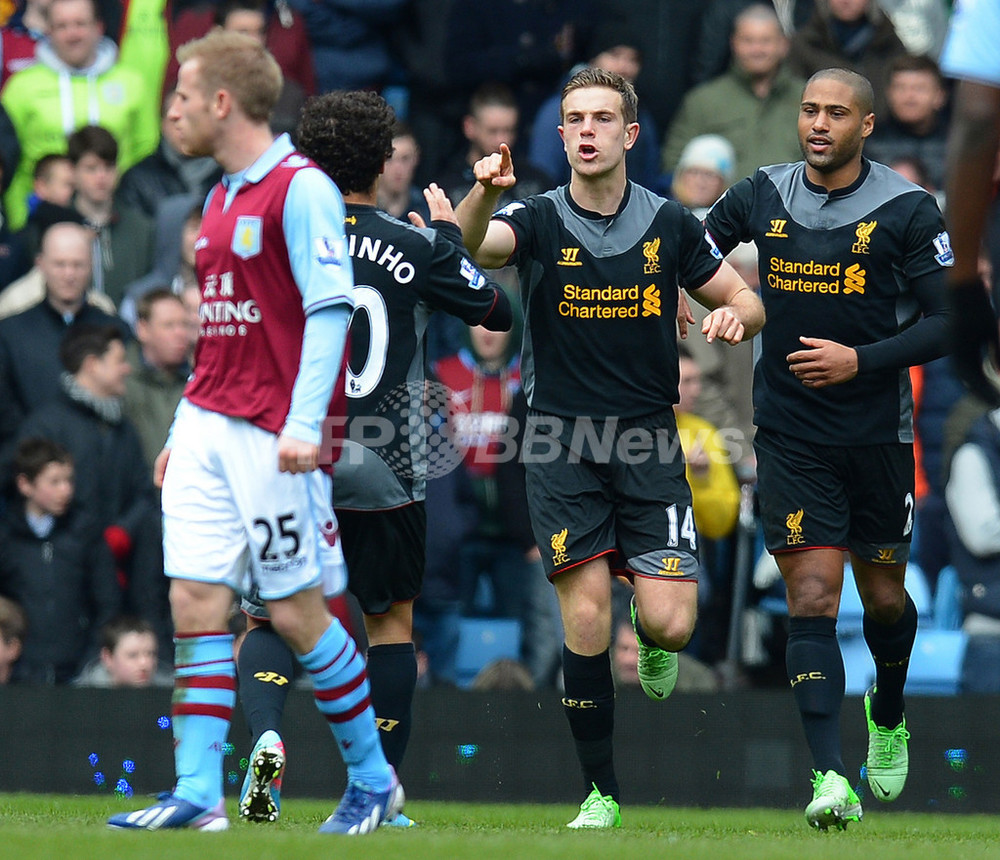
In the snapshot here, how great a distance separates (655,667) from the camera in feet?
25.2

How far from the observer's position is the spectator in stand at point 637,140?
12.5m

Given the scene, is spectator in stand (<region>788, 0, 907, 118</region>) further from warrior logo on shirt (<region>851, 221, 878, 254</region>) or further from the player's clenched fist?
the player's clenched fist

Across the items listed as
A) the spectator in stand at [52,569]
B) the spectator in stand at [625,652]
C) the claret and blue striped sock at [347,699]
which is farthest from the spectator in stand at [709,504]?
the claret and blue striped sock at [347,699]

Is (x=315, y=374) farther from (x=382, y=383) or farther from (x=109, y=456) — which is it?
(x=109, y=456)

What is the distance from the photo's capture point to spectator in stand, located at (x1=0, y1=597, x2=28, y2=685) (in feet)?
32.6

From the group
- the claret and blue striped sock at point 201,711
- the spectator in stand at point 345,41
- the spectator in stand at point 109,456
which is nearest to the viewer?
the claret and blue striped sock at point 201,711

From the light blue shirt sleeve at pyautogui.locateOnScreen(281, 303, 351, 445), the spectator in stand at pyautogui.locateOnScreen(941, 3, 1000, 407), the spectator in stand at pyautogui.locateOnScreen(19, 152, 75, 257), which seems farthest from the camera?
the spectator in stand at pyautogui.locateOnScreen(19, 152, 75, 257)

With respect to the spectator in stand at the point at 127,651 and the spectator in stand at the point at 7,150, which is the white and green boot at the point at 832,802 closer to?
the spectator in stand at the point at 127,651

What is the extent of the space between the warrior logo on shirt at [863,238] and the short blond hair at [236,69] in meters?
2.74

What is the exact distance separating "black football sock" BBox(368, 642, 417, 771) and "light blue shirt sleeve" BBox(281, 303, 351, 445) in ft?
5.54

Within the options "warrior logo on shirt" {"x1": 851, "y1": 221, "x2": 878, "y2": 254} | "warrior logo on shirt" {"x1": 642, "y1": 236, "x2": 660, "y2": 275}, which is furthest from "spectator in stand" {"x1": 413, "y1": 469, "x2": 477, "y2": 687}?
"warrior logo on shirt" {"x1": 851, "y1": 221, "x2": 878, "y2": 254}

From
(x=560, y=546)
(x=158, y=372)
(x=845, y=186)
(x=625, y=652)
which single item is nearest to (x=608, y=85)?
(x=845, y=186)

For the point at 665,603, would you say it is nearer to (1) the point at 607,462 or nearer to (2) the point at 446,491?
(1) the point at 607,462

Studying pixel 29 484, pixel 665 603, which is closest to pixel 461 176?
pixel 29 484
